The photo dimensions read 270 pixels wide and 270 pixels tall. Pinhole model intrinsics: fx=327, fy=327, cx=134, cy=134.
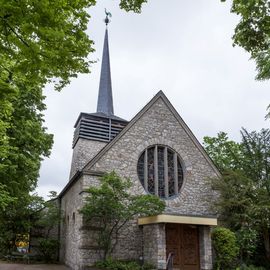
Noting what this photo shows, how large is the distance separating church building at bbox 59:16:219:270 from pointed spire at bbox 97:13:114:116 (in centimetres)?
711

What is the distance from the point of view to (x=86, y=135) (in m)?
20.1

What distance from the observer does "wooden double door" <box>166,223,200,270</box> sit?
43.5 ft

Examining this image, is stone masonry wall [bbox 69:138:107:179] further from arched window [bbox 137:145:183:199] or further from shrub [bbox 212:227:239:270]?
shrub [bbox 212:227:239:270]

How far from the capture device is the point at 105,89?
80.6 ft

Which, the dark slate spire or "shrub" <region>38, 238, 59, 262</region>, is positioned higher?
the dark slate spire

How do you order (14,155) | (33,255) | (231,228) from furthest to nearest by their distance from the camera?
1. (33,255)
2. (231,228)
3. (14,155)

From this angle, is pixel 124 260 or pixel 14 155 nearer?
pixel 14 155

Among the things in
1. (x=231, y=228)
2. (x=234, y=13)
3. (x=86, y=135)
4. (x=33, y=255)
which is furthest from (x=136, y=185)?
(x=234, y=13)

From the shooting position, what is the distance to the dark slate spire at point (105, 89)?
76.8ft

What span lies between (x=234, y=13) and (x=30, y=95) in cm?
1036

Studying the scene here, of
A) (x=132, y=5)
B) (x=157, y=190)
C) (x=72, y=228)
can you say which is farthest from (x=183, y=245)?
(x=132, y=5)

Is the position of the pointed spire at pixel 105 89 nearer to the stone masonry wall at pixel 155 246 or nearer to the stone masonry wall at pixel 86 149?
the stone masonry wall at pixel 86 149

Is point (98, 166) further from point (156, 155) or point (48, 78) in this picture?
point (48, 78)

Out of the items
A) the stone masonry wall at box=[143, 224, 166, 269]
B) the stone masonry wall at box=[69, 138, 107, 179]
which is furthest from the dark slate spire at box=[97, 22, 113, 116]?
the stone masonry wall at box=[143, 224, 166, 269]
